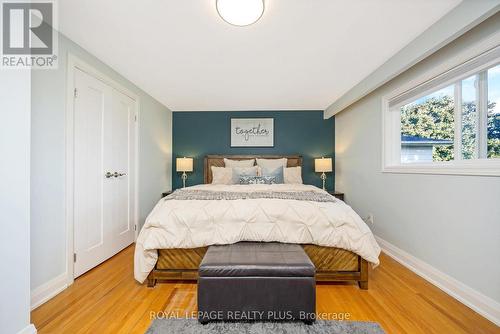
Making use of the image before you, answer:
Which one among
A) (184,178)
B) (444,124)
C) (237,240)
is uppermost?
(444,124)

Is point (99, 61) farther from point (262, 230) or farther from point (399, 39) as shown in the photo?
point (399, 39)

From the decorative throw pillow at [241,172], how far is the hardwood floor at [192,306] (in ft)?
6.50

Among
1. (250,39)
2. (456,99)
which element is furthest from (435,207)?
(250,39)

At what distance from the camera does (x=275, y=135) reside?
4.40 metres

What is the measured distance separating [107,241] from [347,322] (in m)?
2.51

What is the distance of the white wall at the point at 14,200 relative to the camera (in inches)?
46.9

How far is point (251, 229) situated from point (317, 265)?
0.67m

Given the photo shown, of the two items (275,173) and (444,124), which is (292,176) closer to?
(275,173)

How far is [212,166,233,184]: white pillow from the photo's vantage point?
387cm

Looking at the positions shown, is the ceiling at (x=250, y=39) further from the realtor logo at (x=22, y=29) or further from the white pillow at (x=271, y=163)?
the white pillow at (x=271, y=163)

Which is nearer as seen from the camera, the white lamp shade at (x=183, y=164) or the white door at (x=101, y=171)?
the white door at (x=101, y=171)

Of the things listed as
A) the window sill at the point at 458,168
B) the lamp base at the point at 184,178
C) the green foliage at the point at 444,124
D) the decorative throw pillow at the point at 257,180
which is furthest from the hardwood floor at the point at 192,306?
the lamp base at the point at 184,178

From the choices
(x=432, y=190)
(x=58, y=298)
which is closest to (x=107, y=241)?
(x=58, y=298)

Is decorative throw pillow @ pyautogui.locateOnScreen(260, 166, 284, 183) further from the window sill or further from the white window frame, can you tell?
the window sill
